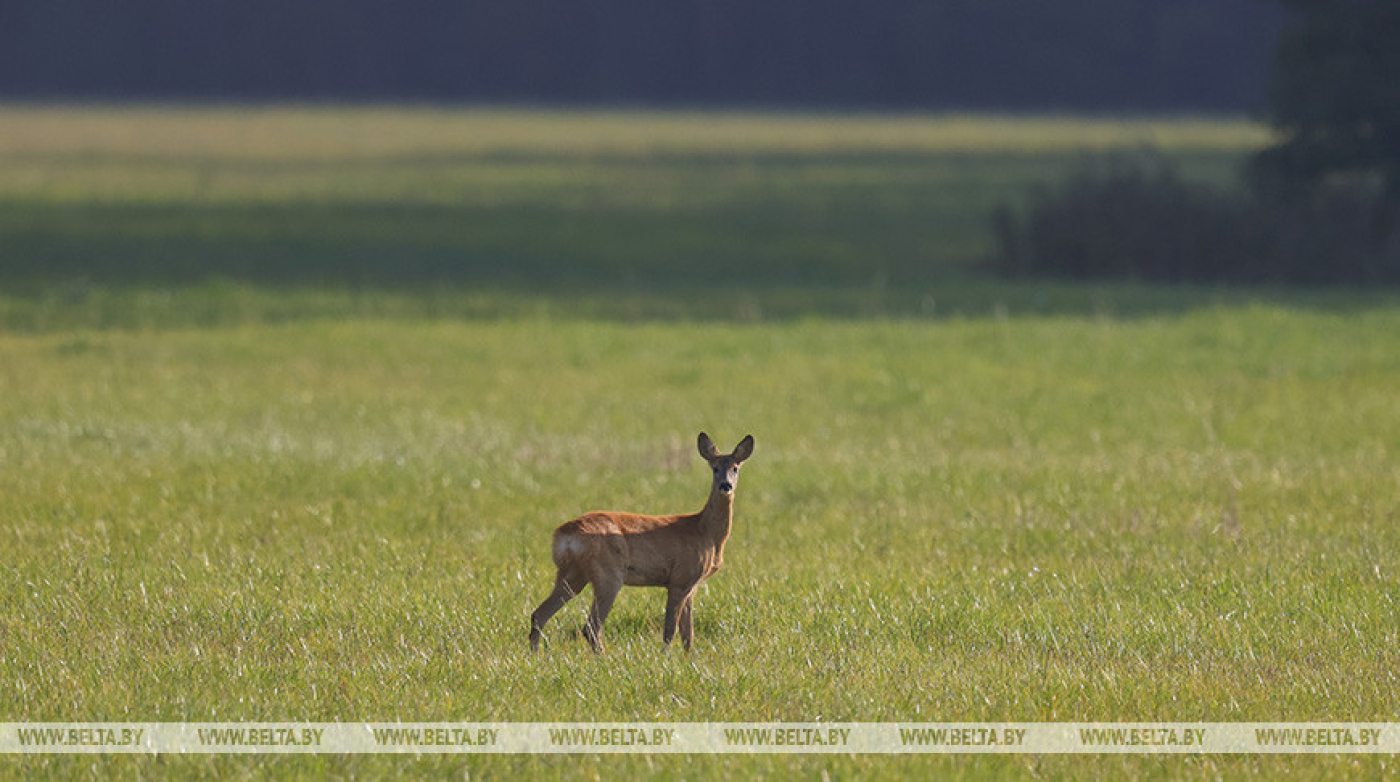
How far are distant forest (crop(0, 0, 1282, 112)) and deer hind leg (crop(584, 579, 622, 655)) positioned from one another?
150 metres

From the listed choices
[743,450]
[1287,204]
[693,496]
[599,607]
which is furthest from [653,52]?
[743,450]

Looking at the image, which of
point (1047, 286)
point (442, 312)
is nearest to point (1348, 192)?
point (1047, 286)

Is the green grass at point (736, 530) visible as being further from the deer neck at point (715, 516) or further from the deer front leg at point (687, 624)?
the deer neck at point (715, 516)

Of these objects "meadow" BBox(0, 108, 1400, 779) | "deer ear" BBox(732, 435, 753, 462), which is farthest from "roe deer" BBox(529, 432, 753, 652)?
"meadow" BBox(0, 108, 1400, 779)

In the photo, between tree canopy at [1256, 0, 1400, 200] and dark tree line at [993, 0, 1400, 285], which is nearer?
tree canopy at [1256, 0, 1400, 200]

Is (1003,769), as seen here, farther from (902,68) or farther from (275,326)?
(902,68)

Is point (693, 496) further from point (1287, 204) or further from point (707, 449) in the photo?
point (1287, 204)

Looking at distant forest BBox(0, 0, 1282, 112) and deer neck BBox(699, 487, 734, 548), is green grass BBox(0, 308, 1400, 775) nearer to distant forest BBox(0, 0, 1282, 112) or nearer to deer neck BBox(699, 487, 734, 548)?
deer neck BBox(699, 487, 734, 548)

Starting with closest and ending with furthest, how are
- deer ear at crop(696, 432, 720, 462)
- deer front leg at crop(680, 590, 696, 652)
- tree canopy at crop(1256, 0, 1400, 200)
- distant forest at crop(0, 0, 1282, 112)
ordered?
deer ear at crop(696, 432, 720, 462)
deer front leg at crop(680, 590, 696, 652)
tree canopy at crop(1256, 0, 1400, 200)
distant forest at crop(0, 0, 1282, 112)

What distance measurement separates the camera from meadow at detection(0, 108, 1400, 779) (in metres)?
8.65

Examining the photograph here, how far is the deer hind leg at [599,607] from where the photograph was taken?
8367 mm

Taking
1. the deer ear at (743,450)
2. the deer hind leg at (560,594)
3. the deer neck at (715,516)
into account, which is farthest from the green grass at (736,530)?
the deer ear at (743,450)

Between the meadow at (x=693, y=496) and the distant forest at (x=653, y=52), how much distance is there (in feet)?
419

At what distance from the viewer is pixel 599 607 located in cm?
853
